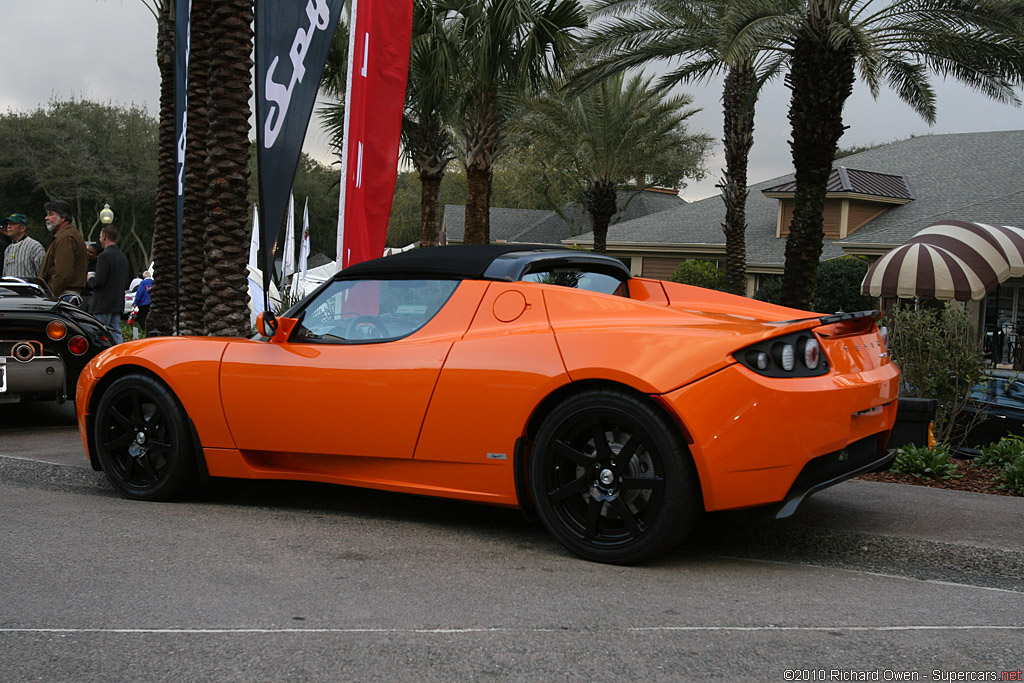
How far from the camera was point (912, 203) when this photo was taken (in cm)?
3055

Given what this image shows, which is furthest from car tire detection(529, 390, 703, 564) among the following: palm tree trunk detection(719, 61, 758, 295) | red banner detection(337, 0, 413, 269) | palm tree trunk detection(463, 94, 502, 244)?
palm tree trunk detection(719, 61, 758, 295)

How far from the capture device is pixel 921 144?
3519 cm

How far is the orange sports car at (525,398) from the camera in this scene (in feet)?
13.1

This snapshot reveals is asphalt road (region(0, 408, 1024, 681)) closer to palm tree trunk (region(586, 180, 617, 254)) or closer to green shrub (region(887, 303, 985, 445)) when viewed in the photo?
green shrub (region(887, 303, 985, 445))

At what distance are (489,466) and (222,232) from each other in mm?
6118

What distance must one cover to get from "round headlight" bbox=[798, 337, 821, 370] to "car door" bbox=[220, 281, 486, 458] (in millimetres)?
1503

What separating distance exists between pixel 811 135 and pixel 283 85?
8351 millimetres

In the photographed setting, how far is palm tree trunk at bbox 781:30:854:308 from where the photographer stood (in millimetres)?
13633

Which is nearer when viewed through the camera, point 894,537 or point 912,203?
point 894,537

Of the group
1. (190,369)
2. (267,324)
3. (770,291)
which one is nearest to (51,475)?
(190,369)

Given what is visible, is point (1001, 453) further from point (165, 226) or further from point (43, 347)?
point (165, 226)

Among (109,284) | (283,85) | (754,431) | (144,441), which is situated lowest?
(144,441)

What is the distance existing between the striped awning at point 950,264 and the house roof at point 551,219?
3184 centimetres

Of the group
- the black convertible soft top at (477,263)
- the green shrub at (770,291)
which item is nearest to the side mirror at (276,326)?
the black convertible soft top at (477,263)
